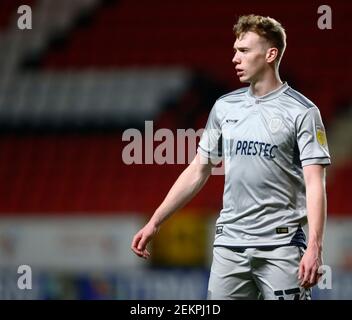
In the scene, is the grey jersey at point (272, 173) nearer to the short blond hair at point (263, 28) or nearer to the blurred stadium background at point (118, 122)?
the short blond hair at point (263, 28)

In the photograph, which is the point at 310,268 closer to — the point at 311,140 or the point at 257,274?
the point at 257,274

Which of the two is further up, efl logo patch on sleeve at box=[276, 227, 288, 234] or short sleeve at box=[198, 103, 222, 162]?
short sleeve at box=[198, 103, 222, 162]

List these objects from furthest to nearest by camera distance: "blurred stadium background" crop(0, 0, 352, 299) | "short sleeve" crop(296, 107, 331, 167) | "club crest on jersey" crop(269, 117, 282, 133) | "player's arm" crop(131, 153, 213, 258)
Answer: "blurred stadium background" crop(0, 0, 352, 299) → "player's arm" crop(131, 153, 213, 258) → "club crest on jersey" crop(269, 117, 282, 133) → "short sleeve" crop(296, 107, 331, 167)

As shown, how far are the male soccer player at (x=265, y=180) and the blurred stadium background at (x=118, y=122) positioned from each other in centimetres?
447

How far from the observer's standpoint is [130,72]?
1108 cm

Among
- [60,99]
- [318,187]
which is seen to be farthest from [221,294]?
[60,99]

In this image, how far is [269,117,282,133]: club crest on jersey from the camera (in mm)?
3680

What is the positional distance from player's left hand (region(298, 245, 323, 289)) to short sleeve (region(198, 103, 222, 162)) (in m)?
0.68

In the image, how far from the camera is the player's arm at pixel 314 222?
11.1 ft

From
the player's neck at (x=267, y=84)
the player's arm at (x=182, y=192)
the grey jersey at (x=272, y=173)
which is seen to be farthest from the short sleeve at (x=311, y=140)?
the player's arm at (x=182, y=192)

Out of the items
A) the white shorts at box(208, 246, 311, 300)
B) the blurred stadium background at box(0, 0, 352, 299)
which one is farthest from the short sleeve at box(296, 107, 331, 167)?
the blurred stadium background at box(0, 0, 352, 299)

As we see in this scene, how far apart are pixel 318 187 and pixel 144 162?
703 cm

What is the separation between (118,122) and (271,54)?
692 cm

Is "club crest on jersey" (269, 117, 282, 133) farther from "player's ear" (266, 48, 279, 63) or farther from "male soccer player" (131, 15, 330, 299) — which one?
"player's ear" (266, 48, 279, 63)
